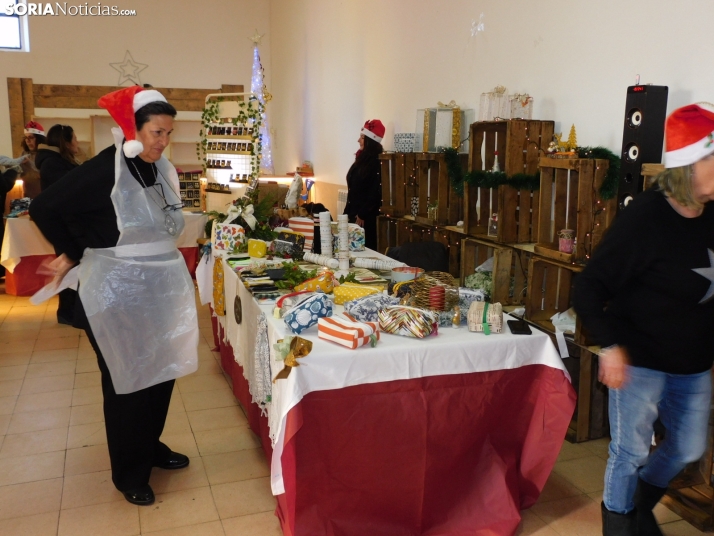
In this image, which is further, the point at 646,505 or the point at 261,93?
the point at 261,93

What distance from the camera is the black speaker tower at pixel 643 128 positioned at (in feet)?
8.61

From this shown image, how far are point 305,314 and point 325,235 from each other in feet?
4.10

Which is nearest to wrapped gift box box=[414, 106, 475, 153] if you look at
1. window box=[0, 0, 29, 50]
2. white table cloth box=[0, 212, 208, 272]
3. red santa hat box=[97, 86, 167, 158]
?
red santa hat box=[97, 86, 167, 158]

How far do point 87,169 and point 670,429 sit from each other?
7.06 ft

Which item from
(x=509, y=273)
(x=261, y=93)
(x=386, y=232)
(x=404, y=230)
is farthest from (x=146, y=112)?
(x=261, y=93)

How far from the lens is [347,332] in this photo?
2076mm

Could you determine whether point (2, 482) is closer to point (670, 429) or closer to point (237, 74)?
point (670, 429)

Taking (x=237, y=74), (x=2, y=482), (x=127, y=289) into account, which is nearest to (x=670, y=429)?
(x=127, y=289)

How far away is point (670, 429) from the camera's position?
6.57ft

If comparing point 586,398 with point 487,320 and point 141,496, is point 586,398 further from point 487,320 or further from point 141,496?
point 141,496

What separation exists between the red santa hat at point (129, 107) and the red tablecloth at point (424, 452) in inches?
43.2

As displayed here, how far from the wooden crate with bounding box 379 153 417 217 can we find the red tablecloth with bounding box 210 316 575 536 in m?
2.61

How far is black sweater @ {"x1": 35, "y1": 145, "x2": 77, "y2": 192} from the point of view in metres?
4.86

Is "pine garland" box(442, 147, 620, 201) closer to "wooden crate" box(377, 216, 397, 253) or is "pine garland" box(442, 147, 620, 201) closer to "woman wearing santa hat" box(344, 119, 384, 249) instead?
"wooden crate" box(377, 216, 397, 253)
